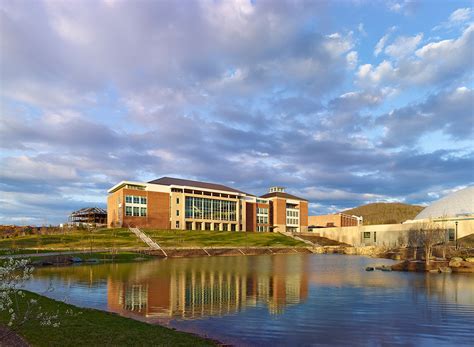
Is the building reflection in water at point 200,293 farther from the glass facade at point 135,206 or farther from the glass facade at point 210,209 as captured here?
the glass facade at point 210,209

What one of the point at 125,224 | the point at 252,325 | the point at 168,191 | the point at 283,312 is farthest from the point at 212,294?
the point at 168,191

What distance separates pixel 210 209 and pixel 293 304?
350ft

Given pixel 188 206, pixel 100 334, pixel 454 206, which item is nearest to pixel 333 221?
pixel 454 206

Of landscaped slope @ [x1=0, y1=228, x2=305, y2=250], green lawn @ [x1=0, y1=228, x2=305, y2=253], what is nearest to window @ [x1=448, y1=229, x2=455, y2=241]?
landscaped slope @ [x1=0, y1=228, x2=305, y2=250]

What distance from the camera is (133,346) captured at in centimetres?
1395

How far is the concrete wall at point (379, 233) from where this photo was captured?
3716 inches

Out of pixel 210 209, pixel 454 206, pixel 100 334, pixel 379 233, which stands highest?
pixel 454 206

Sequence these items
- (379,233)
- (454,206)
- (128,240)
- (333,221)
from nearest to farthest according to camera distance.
Result: 1. (128,240)
2. (454,206)
3. (379,233)
4. (333,221)

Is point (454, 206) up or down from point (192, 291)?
up

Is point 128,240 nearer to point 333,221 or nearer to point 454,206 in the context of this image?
point 454,206

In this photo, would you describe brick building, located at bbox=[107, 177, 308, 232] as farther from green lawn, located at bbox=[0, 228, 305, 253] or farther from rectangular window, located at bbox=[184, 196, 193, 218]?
green lawn, located at bbox=[0, 228, 305, 253]

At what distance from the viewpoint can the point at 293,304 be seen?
2550cm

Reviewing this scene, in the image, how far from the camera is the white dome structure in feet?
341

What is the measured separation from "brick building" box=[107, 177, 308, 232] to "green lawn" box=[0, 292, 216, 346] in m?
98.3
